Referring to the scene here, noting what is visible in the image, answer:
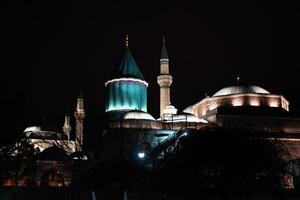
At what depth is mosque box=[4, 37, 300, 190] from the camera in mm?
30750

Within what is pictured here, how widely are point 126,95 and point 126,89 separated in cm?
51

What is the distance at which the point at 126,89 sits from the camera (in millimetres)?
36000

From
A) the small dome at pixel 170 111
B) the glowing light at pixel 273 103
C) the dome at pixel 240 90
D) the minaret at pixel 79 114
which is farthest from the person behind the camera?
the minaret at pixel 79 114

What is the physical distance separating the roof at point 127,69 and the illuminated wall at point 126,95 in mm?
398

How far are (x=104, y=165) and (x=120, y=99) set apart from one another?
19.6m

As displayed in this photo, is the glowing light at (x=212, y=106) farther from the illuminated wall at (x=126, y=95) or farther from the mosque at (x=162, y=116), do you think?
the illuminated wall at (x=126, y=95)

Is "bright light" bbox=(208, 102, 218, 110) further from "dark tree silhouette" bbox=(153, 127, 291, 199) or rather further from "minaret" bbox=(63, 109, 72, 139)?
"dark tree silhouette" bbox=(153, 127, 291, 199)

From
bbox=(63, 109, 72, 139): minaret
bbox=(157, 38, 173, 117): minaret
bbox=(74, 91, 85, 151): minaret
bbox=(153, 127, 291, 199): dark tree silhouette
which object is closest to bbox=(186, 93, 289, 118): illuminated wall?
bbox=(157, 38, 173, 117): minaret

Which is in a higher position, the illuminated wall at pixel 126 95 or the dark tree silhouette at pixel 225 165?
the illuminated wall at pixel 126 95

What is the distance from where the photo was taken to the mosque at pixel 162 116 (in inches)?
1211

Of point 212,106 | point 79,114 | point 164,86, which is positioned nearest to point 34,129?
point 79,114

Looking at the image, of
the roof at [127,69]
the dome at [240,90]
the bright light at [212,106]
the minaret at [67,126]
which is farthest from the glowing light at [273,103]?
the minaret at [67,126]

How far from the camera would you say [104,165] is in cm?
1605

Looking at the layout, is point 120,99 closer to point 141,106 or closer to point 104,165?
point 141,106
